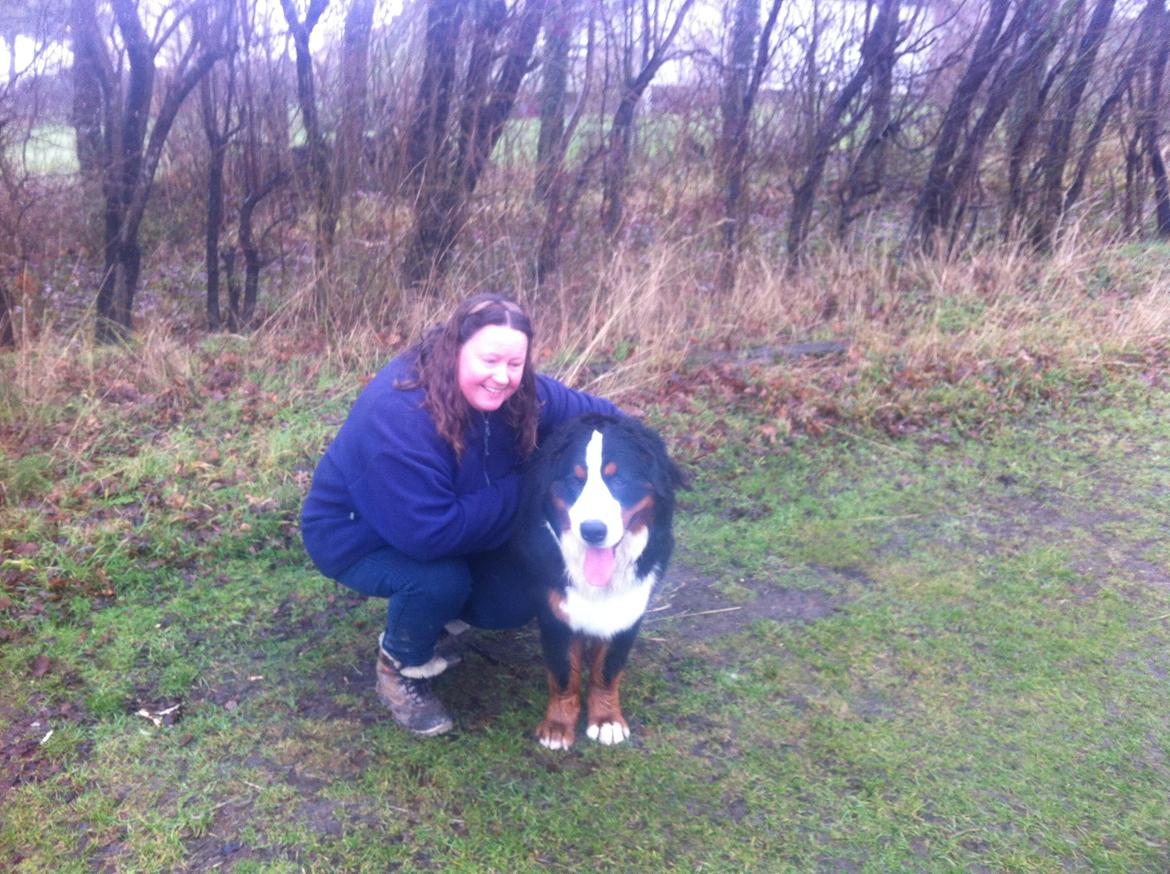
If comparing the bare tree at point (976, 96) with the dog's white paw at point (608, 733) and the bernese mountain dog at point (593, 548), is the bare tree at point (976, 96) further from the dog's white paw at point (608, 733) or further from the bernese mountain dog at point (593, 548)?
the dog's white paw at point (608, 733)

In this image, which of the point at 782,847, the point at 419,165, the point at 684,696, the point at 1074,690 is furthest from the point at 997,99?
the point at 782,847

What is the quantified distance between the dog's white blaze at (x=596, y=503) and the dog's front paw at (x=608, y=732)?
0.73 m

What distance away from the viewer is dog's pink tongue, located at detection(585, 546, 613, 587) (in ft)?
9.26

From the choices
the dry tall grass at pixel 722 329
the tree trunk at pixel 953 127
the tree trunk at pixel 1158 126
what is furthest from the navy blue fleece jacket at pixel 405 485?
the tree trunk at pixel 1158 126

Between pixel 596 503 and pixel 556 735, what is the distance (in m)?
0.87

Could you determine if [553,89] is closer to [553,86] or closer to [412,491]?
[553,86]

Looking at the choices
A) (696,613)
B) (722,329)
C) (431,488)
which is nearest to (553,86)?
(722,329)

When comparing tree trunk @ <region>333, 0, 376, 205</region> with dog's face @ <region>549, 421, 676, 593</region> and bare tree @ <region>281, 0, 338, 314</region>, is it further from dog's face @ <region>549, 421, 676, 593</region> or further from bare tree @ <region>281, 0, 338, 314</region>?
dog's face @ <region>549, 421, 676, 593</region>

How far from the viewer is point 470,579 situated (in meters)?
3.12

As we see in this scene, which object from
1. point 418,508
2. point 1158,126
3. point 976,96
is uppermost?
point 976,96

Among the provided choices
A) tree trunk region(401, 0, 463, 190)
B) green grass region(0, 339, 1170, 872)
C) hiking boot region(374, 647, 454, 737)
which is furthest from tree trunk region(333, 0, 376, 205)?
hiking boot region(374, 647, 454, 737)

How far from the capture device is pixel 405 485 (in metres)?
2.85

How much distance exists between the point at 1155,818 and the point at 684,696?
1.48 m

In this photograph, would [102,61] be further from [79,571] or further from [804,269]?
[804,269]
